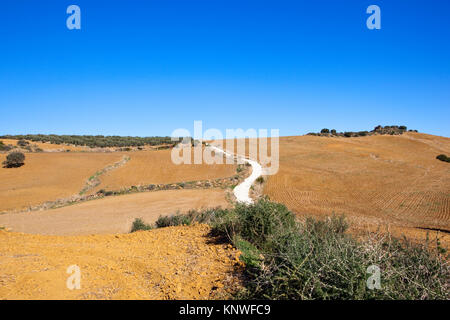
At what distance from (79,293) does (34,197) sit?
20.1 metres

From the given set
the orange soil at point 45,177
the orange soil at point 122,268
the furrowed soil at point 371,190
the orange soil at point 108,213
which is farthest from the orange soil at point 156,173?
the orange soil at point 122,268

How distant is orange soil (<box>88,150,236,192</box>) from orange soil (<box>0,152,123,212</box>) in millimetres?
2334

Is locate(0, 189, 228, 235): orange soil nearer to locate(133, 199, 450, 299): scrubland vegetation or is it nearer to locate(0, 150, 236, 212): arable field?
locate(0, 150, 236, 212): arable field

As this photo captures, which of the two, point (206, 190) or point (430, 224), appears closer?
point (430, 224)

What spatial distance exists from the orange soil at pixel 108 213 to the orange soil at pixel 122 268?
493 cm

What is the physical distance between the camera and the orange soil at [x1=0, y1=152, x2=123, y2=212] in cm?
1975

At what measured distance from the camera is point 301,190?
2381cm

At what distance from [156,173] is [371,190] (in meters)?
21.0

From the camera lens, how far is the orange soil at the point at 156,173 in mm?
24969

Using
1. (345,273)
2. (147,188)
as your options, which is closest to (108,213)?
(147,188)

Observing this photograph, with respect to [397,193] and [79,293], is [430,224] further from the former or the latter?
[79,293]

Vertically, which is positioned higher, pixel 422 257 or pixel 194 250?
pixel 422 257

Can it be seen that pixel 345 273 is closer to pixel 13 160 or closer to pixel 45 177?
pixel 45 177

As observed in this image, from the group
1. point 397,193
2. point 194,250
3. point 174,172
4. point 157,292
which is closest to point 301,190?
point 397,193
